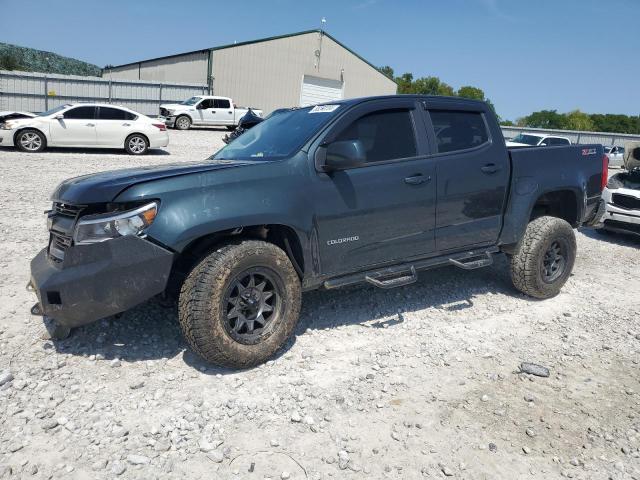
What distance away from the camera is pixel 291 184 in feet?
12.2

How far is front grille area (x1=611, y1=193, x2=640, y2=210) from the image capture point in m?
8.57

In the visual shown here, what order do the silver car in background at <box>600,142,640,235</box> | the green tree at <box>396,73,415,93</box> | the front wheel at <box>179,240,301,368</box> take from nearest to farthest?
the front wheel at <box>179,240,301,368</box> → the silver car in background at <box>600,142,640,235</box> → the green tree at <box>396,73,415,93</box>

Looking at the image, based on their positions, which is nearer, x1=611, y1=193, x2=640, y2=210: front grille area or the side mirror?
the side mirror

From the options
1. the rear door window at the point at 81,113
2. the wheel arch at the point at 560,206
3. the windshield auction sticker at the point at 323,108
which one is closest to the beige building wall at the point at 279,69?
the rear door window at the point at 81,113

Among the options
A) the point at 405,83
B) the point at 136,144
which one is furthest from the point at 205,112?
the point at 405,83

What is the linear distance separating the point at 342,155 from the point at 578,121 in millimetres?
93063

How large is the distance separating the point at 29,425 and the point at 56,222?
138 centimetres

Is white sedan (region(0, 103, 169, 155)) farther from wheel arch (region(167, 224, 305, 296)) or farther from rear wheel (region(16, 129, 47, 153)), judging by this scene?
wheel arch (region(167, 224, 305, 296))

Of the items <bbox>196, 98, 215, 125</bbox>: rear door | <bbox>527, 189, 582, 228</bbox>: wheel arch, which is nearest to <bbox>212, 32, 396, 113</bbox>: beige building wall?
<bbox>196, 98, 215, 125</bbox>: rear door

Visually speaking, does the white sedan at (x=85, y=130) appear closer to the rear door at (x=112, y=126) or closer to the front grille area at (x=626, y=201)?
the rear door at (x=112, y=126)

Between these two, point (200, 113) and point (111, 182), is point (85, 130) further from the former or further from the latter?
point (111, 182)

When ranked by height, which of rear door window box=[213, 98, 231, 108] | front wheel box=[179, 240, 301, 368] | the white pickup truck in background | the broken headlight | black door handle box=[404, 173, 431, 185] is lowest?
front wheel box=[179, 240, 301, 368]

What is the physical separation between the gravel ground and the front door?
2.43 ft

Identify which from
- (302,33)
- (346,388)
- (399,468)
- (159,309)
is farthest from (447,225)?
(302,33)
